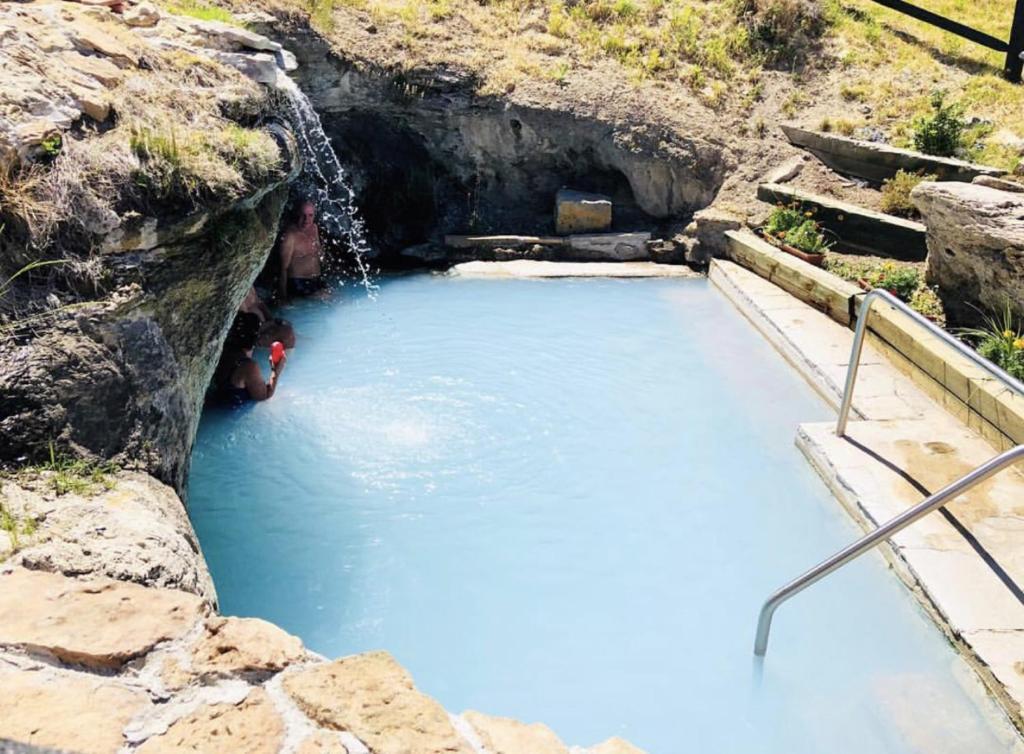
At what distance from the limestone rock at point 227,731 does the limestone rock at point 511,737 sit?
552mm

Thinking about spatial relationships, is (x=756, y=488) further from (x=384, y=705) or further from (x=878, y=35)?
(x=878, y=35)

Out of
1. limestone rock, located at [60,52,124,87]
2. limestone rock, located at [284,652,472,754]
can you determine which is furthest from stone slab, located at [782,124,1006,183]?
limestone rock, located at [284,652,472,754]

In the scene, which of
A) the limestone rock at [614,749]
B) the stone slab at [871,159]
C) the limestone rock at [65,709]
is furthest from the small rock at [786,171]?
the limestone rock at [65,709]

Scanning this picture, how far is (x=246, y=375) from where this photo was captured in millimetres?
6105

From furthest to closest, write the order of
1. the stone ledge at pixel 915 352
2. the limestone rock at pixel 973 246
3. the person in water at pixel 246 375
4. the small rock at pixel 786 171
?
1. the small rock at pixel 786 171
2. the person in water at pixel 246 375
3. the limestone rock at pixel 973 246
4. the stone ledge at pixel 915 352

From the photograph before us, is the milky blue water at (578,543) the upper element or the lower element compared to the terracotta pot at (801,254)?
lower

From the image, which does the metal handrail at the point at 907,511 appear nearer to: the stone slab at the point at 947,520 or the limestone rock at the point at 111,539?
the stone slab at the point at 947,520

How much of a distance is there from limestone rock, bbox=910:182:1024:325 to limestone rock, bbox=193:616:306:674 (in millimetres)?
6037

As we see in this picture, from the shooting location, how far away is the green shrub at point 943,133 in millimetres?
9234

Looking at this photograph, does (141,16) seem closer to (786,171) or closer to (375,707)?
(375,707)

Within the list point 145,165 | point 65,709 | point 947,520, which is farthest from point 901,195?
point 65,709

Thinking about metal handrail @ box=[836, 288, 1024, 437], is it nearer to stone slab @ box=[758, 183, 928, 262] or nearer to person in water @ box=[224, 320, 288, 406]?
stone slab @ box=[758, 183, 928, 262]

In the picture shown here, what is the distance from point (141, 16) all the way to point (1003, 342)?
6.90 m

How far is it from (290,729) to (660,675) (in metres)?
2.43
